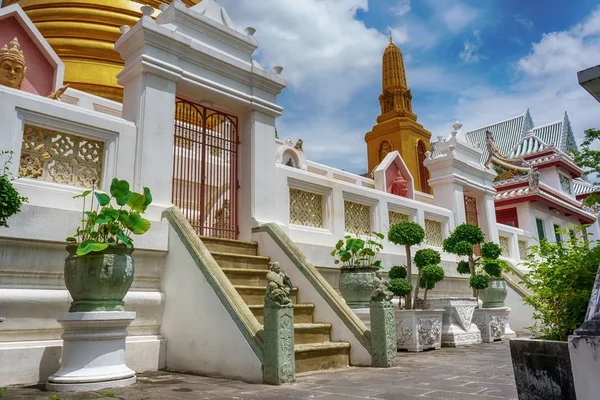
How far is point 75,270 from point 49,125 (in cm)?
192

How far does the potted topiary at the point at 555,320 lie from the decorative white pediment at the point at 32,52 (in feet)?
32.1

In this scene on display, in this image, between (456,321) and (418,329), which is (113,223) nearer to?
(418,329)

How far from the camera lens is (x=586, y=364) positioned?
2.48 metres

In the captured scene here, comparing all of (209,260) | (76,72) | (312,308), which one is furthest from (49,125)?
(76,72)

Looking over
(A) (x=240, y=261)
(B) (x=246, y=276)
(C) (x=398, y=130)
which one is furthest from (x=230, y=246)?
(C) (x=398, y=130)

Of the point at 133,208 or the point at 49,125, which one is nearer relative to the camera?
the point at 133,208

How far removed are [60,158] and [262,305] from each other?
2.93m

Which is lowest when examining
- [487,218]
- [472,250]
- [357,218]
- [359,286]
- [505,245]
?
[359,286]

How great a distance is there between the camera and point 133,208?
208 inches

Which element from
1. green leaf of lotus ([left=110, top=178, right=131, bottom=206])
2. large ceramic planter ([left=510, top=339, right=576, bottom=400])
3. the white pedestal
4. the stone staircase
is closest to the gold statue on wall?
green leaf of lotus ([left=110, top=178, right=131, bottom=206])

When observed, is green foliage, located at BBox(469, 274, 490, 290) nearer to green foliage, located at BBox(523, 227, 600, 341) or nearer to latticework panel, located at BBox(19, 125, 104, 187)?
green foliage, located at BBox(523, 227, 600, 341)

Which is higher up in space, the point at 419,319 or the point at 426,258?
the point at 426,258

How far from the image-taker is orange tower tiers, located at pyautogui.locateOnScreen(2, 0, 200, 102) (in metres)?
13.0

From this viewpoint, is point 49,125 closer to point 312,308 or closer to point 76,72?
point 312,308
